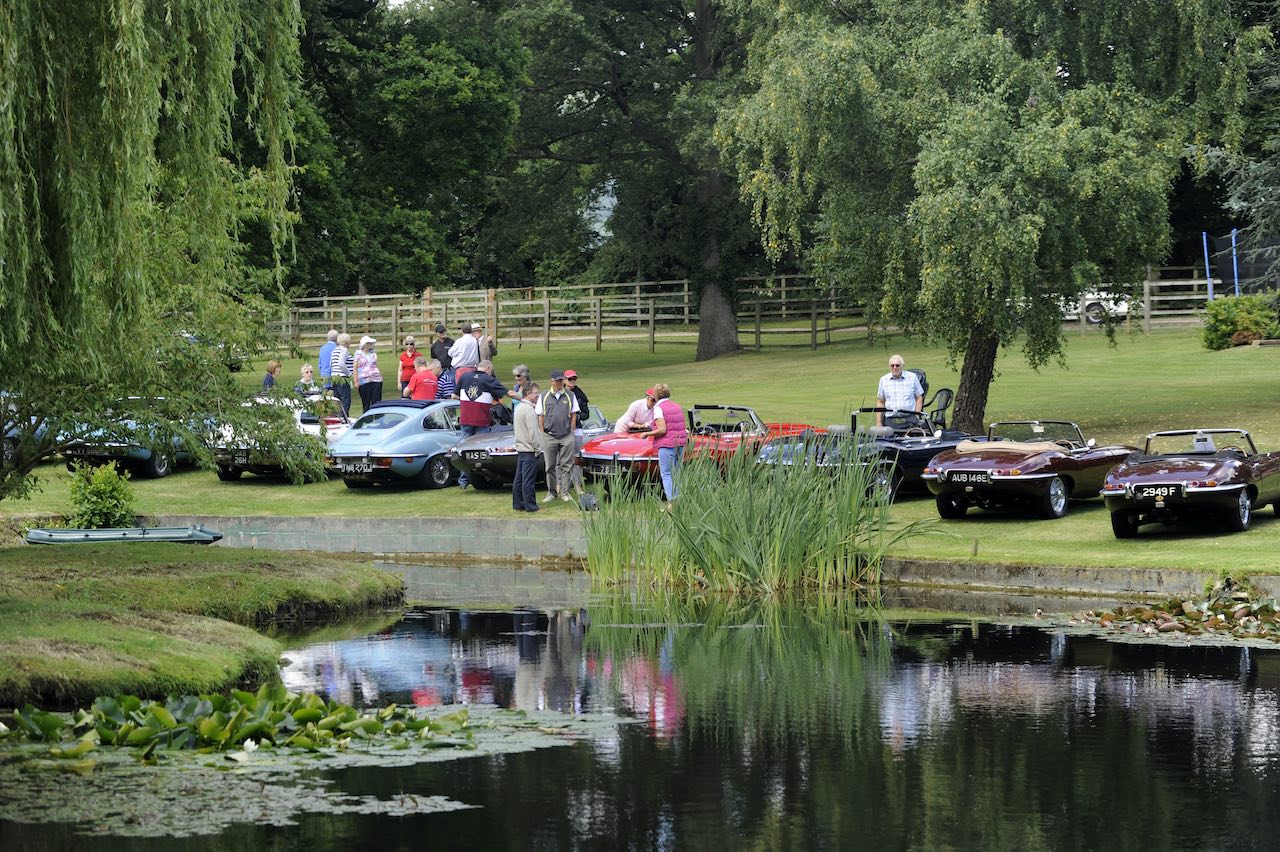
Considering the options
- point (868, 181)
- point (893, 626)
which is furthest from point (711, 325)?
point (893, 626)

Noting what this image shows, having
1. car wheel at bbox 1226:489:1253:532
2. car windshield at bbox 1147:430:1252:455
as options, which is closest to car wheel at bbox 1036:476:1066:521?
car windshield at bbox 1147:430:1252:455

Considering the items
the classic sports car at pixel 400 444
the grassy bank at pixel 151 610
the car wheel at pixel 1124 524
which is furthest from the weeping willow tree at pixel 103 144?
the classic sports car at pixel 400 444

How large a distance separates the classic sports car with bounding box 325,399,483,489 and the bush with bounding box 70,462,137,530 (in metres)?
4.26

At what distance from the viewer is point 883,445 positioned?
24.3 m

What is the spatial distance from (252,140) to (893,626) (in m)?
25.0

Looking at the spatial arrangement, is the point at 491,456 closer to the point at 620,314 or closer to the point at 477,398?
the point at 477,398

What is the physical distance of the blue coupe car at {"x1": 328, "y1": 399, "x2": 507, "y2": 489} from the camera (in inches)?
1102

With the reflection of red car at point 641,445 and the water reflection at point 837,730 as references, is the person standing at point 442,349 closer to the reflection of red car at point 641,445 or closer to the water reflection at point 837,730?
the reflection of red car at point 641,445

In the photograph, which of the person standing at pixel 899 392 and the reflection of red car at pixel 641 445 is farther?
the person standing at pixel 899 392

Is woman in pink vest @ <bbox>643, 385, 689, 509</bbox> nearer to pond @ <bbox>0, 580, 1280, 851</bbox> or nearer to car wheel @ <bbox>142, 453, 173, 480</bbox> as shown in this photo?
pond @ <bbox>0, 580, 1280, 851</bbox>

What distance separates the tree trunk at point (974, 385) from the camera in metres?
29.6

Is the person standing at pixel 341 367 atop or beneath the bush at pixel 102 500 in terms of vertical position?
atop

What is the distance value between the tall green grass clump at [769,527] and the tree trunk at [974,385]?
9.95 meters

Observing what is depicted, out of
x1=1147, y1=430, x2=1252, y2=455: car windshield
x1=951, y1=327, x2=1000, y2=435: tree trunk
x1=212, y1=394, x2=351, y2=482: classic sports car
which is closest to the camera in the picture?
x1=212, y1=394, x2=351, y2=482: classic sports car
